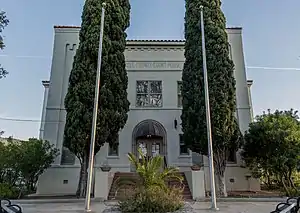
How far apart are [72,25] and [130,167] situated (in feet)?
34.8

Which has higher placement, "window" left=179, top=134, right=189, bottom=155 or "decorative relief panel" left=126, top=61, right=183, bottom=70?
"decorative relief panel" left=126, top=61, right=183, bottom=70

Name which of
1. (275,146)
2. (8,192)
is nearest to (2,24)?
(8,192)

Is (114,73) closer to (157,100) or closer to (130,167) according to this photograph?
(157,100)

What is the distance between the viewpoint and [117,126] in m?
14.5

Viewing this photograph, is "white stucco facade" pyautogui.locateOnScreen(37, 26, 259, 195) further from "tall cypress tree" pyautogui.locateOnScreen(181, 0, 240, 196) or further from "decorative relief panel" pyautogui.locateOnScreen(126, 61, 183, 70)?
"tall cypress tree" pyautogui.locateOnScreen(181, 0, 240, 196)

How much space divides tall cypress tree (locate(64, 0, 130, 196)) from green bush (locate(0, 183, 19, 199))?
3.21 m

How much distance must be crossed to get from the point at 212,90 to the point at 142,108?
17.7ft

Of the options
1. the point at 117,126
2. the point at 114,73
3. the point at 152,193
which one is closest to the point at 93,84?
the point at 114,73

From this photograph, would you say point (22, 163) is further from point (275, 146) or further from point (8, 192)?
point (275, 146)

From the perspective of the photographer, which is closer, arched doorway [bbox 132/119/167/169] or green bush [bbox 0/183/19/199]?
green bush [bbox 0/183/19/199]

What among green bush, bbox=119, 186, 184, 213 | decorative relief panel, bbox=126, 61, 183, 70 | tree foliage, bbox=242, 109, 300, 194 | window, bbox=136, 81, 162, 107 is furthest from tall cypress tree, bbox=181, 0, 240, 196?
green bush, bbox=119, 186, 184, 213

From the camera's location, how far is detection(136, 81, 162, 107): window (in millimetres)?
18125

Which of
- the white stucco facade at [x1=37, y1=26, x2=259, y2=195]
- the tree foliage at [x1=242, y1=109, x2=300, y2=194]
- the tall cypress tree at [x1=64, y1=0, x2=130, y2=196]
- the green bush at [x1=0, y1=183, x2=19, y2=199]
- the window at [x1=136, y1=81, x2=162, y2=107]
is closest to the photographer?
the green bush at [x1=0, y1=183, x2=19, y2=199]

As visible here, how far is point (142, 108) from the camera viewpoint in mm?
17891
